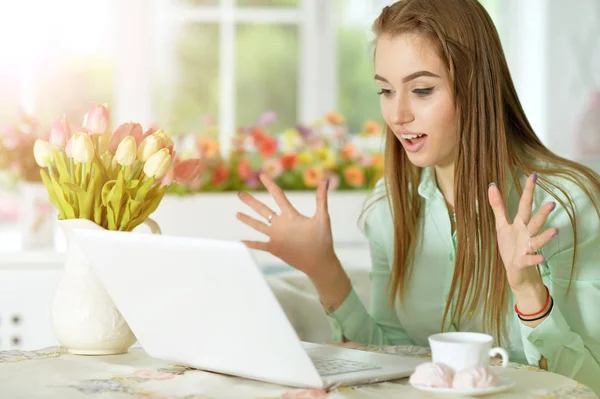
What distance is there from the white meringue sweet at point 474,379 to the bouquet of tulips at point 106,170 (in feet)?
1.95

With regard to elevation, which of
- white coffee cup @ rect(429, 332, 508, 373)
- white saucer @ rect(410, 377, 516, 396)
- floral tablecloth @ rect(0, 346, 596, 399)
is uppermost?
white coffee cup @ rect(429, 332, 508, 373)

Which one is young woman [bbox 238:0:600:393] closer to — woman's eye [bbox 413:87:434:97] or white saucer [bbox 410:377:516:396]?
woman's eye [bbox 413:87:434:97]

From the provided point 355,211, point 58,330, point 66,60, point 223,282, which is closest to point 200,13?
point 66,60

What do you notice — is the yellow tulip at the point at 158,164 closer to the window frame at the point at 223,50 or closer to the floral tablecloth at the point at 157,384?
the floral tablecloth at the point at 157,384

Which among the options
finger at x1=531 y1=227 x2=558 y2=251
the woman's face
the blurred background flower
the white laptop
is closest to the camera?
the white laptop

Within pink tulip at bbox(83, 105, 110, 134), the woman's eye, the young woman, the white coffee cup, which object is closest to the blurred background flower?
the young woman

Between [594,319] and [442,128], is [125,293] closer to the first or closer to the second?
[442,128]

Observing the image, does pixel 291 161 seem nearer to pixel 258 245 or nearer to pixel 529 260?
pixel 258 245

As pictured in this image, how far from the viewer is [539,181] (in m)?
1.69

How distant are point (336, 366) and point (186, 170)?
1.51ft

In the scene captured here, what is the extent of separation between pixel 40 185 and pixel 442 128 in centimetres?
173

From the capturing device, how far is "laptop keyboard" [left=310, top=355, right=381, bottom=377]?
4.10 ft

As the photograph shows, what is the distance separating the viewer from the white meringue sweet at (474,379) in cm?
112

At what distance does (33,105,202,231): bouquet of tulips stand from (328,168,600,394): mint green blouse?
0.53m
